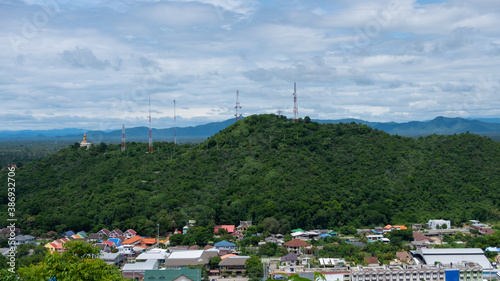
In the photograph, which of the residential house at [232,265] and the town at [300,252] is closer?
the town at [300,252]

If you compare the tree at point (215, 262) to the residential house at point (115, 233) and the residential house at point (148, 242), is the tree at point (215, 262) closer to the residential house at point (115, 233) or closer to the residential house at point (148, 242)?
the residential house at point (148, 242)

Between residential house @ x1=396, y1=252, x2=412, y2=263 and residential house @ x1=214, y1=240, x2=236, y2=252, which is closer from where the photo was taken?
residential house @ x1=396, y1=252, x2=412, y2=263

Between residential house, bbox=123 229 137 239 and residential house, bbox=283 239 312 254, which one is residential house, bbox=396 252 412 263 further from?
residential house, bbox=123 229 137 239

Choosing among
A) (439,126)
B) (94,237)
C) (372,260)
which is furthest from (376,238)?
(439,126)

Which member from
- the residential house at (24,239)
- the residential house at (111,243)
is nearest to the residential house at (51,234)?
the residential house at (24,239)

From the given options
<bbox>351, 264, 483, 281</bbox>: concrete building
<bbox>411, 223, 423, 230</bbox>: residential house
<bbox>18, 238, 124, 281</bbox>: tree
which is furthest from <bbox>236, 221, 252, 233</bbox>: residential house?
<bbox>18, 238, 124, 281</bbox>: tree

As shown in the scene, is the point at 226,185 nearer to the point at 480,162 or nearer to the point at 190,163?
the point at 190,163

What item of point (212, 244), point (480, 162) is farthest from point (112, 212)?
point (480, 162)
